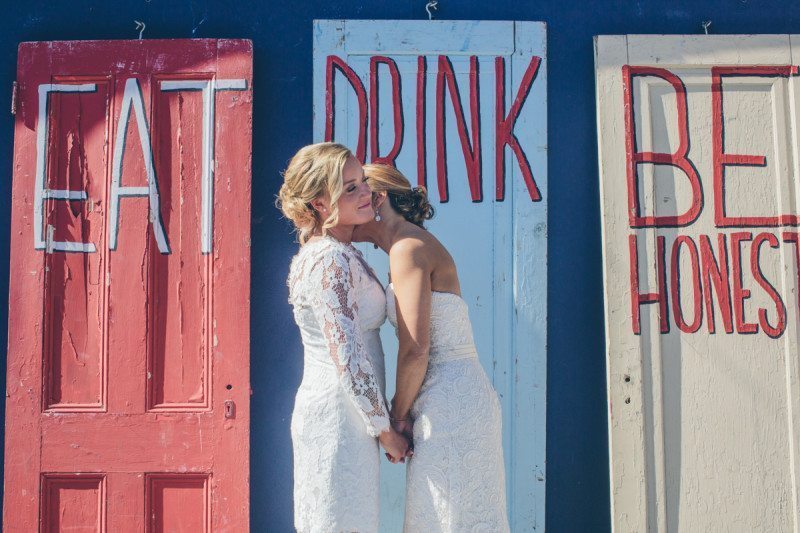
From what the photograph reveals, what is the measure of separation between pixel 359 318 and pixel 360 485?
0.49 m

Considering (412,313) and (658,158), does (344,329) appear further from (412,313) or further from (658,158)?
(658,158)

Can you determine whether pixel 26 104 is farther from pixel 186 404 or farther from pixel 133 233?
pixel 186 404

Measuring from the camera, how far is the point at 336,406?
8.43ft

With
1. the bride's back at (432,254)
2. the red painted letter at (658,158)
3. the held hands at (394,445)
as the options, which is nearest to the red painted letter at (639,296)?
the red painted letter at (658,158)

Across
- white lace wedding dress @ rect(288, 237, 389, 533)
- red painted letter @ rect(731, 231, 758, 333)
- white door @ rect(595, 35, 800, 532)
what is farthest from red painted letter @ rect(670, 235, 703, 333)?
white lace wedding dress @ rect(288, 237, 389, 533)

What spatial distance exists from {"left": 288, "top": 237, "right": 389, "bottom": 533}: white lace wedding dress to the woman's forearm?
8 centimetres

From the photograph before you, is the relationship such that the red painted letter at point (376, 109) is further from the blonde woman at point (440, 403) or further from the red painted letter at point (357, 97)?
the blonde woman at point (440, 403)

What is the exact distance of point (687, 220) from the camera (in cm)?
366

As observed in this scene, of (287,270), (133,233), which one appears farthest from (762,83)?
(133,233)

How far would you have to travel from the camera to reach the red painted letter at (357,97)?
3729 mm

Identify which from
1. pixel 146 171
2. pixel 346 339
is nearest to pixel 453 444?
pixel 346 339

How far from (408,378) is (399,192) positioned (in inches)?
24.4

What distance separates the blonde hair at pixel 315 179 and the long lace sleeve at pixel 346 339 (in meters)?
0.17

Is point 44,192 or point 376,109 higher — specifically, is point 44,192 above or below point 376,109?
below
